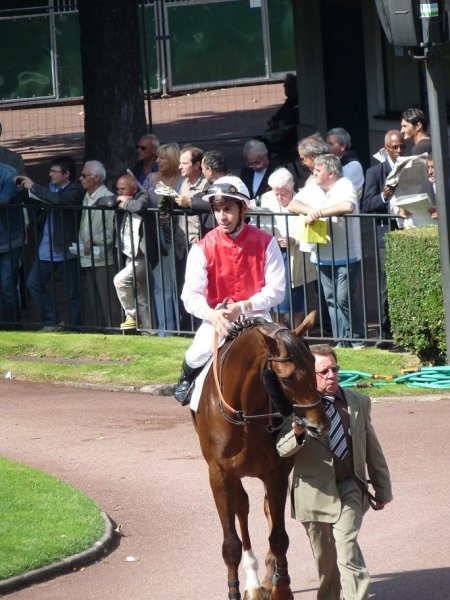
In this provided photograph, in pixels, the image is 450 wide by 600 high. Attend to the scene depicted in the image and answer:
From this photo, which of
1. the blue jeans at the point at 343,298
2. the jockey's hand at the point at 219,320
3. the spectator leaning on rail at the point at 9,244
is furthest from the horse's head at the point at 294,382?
the spectator leaning on rail at the point at 9,244

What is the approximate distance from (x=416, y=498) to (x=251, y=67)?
23.8 meters

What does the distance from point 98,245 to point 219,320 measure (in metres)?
7.11

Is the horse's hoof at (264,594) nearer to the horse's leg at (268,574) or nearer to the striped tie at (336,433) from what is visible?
the horse's leg at (268,574)

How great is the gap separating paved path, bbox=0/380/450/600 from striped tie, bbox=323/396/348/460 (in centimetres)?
99

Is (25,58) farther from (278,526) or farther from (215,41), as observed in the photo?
(278,526)

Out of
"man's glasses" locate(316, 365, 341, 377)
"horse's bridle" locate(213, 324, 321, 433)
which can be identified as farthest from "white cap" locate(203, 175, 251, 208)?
"man's glasses" locate(316, 365, 341, 377)

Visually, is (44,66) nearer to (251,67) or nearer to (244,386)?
(251,67)

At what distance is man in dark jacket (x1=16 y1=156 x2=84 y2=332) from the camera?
45.6 ft

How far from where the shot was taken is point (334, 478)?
254 inches

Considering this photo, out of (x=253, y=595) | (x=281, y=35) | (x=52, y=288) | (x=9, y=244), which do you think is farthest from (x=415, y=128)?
(x=281, y=35)

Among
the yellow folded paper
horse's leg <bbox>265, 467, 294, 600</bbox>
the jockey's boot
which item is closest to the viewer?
horse's leg <bbox>265, 467, 294, 600</bbox>

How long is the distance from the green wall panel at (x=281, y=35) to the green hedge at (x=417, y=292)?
1900 cm

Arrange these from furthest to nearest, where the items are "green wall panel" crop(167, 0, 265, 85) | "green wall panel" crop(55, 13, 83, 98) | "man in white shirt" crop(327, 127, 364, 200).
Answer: "green wall panel" crop(167, 0, 265, 85) → "green wall panel" crop(55, 13, 83, 98) → "man in white shirt" crop(327, 127, 364, 200)

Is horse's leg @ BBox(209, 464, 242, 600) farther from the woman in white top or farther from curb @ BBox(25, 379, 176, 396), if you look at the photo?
the woman in white top
